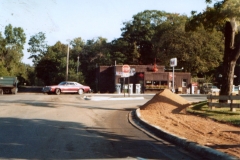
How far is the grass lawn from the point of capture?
13.6 meters

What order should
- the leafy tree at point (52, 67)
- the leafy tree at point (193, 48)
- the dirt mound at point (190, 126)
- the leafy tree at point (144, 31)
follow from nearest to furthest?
the dirt mound at point (190, 126), the leafy tree at point (193, 48), the leafy tree at point (52, 67), the leafy tree at point (144, 31)

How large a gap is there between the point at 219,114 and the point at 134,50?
5446cm

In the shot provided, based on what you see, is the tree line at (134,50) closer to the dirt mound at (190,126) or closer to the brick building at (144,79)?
the brick building at (144,79)

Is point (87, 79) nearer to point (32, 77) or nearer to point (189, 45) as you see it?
point (189, 45)

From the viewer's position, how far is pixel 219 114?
15617mm

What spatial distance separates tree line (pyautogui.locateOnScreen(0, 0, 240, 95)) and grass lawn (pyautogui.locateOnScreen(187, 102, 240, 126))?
124ft

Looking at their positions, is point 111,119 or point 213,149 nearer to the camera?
point 213,149

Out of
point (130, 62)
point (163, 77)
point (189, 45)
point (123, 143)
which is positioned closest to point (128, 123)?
point (123, 143)

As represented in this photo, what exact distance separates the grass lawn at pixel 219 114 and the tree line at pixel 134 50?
1489 inches

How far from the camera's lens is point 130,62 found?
70188 mm

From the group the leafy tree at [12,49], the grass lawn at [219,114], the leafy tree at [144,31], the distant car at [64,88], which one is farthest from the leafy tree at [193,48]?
the grass lawn at [219,114]

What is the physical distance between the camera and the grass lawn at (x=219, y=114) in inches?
536

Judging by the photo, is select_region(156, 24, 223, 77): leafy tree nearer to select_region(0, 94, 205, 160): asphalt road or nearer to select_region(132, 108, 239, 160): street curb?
select_region(0, 94, 205, 160): asphalt road

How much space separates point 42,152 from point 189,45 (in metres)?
51.5
